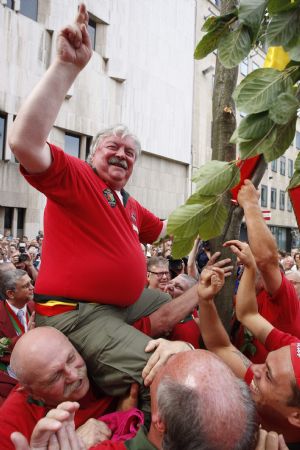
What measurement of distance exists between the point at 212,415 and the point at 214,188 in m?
0.84

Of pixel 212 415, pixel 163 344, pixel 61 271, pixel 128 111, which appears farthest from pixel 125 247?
pixel 128 111

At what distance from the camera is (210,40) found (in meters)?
1.69

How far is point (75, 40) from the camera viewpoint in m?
1.64

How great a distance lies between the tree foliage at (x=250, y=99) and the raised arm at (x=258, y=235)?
0.61 ft

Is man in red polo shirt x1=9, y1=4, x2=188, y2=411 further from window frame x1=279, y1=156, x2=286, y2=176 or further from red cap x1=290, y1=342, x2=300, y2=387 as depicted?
window frame x1=279, y1=156, x2=286, y2=176

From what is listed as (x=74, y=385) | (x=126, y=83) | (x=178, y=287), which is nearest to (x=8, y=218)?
(x=126, y=83)

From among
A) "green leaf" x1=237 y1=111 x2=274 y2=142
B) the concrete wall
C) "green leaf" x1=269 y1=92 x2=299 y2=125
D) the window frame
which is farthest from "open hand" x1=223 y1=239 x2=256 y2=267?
the window frame

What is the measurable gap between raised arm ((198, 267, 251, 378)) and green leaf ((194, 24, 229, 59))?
0.92 m

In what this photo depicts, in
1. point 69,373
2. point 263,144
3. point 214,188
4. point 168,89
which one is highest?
point 168,89

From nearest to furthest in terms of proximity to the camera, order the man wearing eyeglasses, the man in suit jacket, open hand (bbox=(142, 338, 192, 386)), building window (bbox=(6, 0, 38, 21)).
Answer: open hand (bbox=(142, 338, 192, 386)) → the man in suit jacket → the man wearing eyeglasses → building window (bbox=(6, 0, 38, 21))

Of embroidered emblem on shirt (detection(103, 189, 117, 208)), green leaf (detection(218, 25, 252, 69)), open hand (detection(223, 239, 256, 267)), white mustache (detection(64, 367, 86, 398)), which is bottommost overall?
white mustache (detection(64, 367, 86, 398))

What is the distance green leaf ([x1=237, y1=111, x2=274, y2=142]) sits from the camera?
1.56 metres

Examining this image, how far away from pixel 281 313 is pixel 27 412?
140 cm

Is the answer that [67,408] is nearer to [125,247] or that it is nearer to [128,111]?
[125,247]
